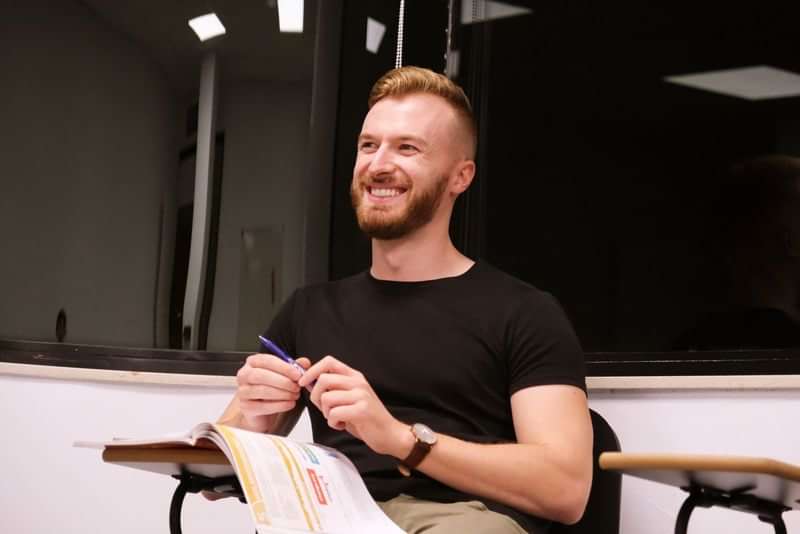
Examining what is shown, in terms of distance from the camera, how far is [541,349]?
1758 mm

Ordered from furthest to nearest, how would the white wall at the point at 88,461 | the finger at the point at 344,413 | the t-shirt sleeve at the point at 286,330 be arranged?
the white wall at the point at 88,461
the t-shirt sleeve at the point at 286,330
the finger at the point at 344,413

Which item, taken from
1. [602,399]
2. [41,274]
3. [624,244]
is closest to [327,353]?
[602,399]

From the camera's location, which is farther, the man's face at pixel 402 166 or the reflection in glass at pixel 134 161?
the reflection in glass at pixel 134 161

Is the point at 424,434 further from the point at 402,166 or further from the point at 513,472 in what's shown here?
the point at 402,166

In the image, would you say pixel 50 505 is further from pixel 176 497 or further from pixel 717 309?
pixel 717 309

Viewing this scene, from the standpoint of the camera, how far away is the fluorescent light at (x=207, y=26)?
2830 mm

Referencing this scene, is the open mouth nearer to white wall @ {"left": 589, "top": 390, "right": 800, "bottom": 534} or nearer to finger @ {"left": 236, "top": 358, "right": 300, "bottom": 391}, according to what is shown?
finger @ {"left": 236, "top": 358, "right": 300, "bottom": 391}

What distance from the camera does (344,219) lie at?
8.77ft

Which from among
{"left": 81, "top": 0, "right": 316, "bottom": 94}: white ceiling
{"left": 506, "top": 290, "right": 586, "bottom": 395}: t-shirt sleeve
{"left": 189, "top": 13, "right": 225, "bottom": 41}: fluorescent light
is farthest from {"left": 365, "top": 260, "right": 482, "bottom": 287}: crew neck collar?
{"left": 189, "top": 13, "right": 225, "bottom": 41}: fluorescent light

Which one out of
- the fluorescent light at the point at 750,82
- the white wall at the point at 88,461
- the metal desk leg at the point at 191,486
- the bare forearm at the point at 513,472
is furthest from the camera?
the white wall at the point at 88,461

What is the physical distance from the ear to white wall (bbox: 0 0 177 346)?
113 centimetres

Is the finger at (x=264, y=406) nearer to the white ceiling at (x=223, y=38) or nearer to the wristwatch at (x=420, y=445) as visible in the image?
the wristwatch at (x=420, y=445)

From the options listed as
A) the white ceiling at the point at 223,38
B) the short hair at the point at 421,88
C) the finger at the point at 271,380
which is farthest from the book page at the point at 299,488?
the white ceiling at the point at 223,38

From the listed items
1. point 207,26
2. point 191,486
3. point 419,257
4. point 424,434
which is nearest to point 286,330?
point 419,257
